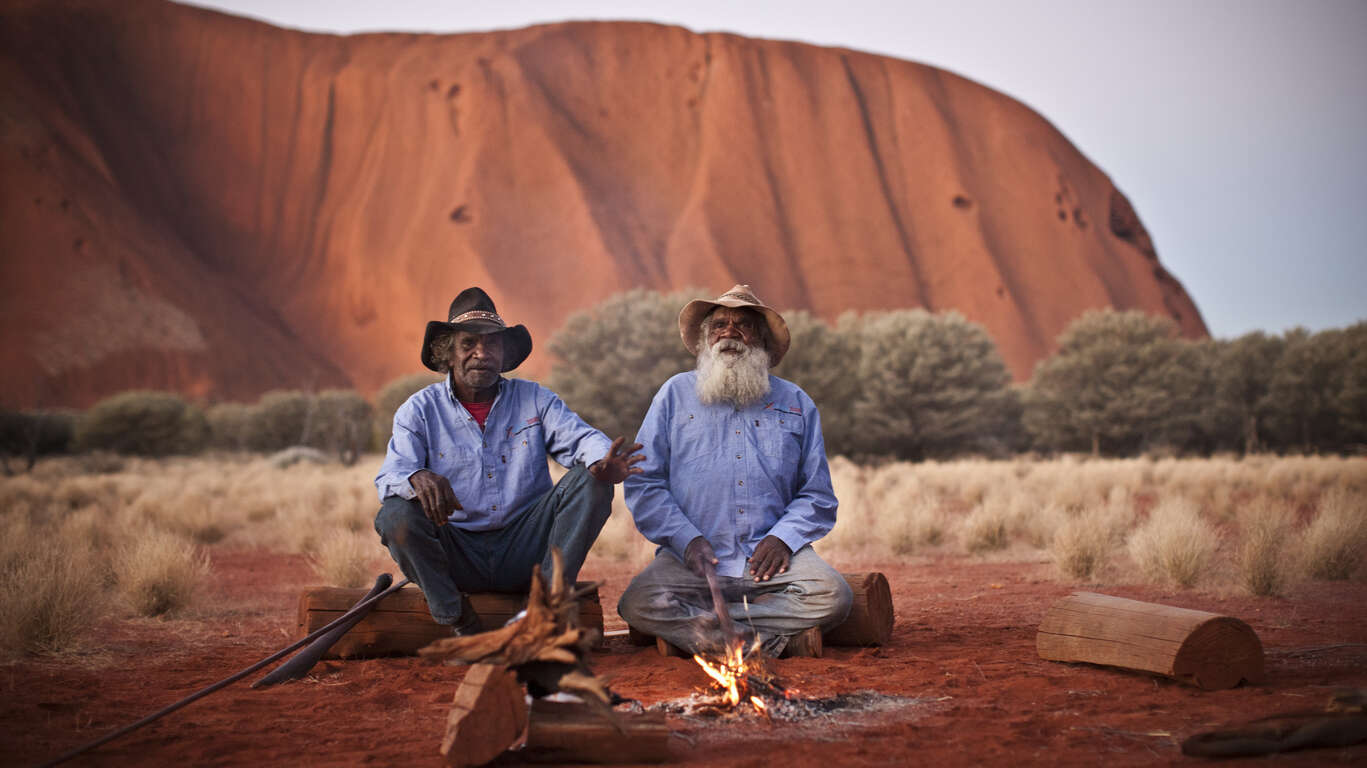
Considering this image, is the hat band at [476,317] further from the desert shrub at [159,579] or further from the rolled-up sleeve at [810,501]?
the desert shrub at [159,579]

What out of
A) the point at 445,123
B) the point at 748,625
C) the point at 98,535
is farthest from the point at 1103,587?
the point at 445,123

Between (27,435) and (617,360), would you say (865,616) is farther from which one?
(27,435)

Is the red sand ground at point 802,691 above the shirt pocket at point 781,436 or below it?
below

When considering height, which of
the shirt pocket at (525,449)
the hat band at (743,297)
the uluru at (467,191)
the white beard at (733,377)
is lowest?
the shirt pocket at (525,449)

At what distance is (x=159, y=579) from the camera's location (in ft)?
22.1

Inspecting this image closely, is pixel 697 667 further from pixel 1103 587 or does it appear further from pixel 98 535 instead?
pixel 98 535

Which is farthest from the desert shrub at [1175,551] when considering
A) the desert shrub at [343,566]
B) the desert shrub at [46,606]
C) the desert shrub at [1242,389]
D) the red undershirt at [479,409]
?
the desert shrub at [1242,389]

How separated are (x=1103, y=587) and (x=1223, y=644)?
3.39 meters

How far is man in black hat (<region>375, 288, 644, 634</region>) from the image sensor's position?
4668 millimetres

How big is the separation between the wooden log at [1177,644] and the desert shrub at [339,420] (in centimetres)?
3109

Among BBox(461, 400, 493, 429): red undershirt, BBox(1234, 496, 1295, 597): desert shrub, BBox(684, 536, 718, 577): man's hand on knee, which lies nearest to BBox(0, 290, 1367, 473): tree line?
BBox(1234, 496, 1295, 597): desert shrub

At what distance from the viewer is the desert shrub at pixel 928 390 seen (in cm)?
2861

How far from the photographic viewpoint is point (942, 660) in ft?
15.8

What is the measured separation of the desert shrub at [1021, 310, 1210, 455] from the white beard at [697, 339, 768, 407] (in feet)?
87.0
